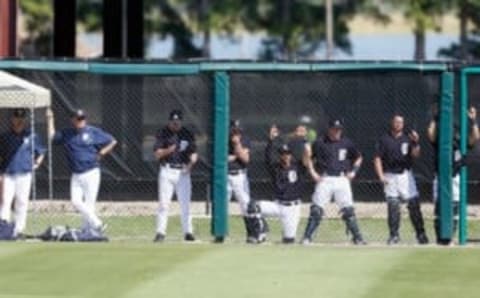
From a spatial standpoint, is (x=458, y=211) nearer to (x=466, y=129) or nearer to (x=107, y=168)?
(x=466, y=129)

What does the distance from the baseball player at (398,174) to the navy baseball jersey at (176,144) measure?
252 cm

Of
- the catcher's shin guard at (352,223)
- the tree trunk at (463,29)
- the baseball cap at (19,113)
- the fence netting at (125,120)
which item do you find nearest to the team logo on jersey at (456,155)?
the catcher's shin guard at (352,223)

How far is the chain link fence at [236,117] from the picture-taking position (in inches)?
856

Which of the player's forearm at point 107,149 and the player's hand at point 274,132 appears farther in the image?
the player's hand at point 274,132

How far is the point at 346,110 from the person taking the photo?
2186 centimetres

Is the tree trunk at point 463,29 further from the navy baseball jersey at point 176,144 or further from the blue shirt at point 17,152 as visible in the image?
the blue shirt at point 17,152

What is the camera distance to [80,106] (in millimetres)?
22312

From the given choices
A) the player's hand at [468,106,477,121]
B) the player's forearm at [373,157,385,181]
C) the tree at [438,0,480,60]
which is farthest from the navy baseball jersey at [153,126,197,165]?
the tree at [438,0,480,60]

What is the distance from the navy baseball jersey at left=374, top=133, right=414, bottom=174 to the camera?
21.4 metres

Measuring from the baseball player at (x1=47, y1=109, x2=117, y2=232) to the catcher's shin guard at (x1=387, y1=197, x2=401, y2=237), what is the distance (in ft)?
12.5

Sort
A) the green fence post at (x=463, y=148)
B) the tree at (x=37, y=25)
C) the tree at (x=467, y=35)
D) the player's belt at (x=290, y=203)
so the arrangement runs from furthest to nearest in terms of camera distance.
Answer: the tree at (x=37, y=25) < the tree at (x=467, y=35) < the player's belt at (x=290, y=203) < the green fence post at (x=463, y=148)

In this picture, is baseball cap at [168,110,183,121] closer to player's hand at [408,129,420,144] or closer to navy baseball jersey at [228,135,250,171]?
navy baseball jersey at [228,135,250,171]

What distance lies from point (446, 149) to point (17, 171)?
226 inches

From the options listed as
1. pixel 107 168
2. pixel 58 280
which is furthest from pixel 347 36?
pixel 58 280
